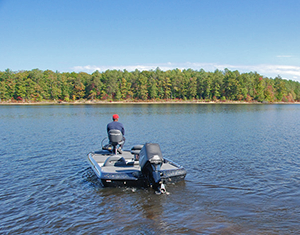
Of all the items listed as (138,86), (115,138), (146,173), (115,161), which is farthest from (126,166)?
(138,86)

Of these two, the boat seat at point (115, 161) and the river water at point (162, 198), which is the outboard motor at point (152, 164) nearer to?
the river water at point (162, 198)

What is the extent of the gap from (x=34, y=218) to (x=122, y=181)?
2.88 m

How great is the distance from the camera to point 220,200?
800 centimetres

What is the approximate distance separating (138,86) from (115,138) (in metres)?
108

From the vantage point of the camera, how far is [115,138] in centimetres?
1112

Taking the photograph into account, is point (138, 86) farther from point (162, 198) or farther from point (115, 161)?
point (162, 198)

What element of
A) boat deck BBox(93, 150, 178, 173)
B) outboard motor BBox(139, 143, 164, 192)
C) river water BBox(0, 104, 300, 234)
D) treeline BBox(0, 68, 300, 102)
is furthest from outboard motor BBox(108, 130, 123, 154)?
treeline BBox(0, 68, 300, 102)

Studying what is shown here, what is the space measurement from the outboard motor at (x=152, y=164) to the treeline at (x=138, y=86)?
10735 cm

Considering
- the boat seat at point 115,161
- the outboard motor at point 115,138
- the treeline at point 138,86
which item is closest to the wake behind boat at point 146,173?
the boat seat at point 115,161

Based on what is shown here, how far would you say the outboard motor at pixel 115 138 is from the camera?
11.0 meters

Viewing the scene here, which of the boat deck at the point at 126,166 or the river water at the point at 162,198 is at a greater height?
the boat deck at the point at 126,166

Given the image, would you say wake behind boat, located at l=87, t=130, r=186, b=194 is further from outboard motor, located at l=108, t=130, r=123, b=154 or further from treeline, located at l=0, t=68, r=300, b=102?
treeline, located at l=0, t=68, r=300, b=102

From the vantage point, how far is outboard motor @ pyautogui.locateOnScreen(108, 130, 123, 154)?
11.0m

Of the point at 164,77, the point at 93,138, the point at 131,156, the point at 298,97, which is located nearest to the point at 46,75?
the point at 164,77
